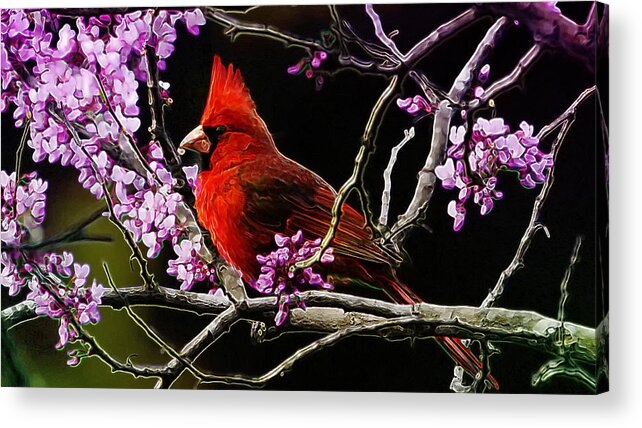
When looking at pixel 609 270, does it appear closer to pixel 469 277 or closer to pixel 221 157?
pixel 469 277

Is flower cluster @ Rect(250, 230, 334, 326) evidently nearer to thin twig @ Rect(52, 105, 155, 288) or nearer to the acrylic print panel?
the acrylic print panel

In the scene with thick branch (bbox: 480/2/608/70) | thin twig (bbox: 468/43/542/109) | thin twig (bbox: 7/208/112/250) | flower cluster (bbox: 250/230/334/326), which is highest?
thick branch (bbox: 480/2/608/70)

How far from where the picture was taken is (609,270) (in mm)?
2777

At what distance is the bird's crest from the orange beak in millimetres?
33

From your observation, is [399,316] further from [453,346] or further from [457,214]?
[457,214]

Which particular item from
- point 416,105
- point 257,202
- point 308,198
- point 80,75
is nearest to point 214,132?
point 257,202

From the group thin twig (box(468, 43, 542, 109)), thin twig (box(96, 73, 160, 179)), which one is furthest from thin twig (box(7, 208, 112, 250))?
thin twig (box(468, 43, 542, 109))

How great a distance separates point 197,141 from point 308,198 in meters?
0.39

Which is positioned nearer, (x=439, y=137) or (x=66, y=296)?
(x=439, y=137)

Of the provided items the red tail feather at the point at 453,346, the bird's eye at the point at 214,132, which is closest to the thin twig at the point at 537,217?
the red tail feather at the point at 453,346

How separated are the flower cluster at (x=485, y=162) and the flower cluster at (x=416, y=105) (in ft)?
0.32

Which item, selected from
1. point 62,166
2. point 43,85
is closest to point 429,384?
point 62,166

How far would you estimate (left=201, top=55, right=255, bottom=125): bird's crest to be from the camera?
9.25 feet

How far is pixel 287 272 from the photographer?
2789 millimetres
